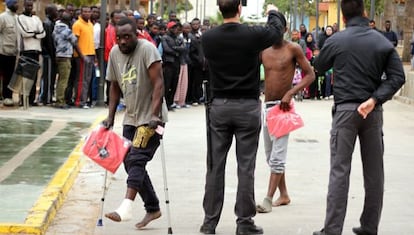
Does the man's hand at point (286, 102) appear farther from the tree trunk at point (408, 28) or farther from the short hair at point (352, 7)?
the tree trunk at point (408, 28)

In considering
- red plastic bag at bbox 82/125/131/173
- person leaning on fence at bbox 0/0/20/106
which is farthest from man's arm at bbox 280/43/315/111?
person leaning on fence at bbox 0/0/20/106

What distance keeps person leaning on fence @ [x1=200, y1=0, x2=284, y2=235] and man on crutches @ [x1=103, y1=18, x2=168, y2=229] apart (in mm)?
476

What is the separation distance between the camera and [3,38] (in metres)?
17.8

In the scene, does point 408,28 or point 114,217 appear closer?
point 114,217

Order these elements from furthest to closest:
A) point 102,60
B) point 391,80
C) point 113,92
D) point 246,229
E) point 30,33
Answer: point 102,60
point 30,33
point 113,92
point 246,229
point 391,80

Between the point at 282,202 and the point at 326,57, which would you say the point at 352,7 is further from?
the point at 282,202

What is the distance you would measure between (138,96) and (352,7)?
2.00 meters

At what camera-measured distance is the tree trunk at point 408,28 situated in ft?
151

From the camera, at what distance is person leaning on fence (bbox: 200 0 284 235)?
26.2 ft

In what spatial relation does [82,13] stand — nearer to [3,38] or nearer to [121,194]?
[3,38]

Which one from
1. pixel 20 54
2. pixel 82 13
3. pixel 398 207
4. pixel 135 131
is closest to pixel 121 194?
pixel 135 131

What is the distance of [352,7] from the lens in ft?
25.5

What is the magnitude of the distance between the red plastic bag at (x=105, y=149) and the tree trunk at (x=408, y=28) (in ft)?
128

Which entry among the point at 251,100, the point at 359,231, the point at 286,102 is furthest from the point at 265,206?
the point at 251,100
